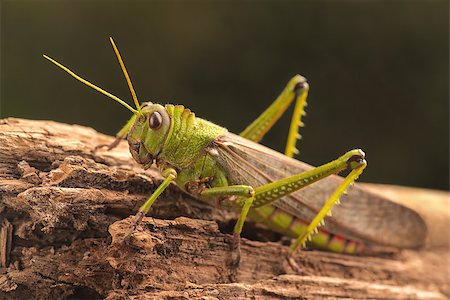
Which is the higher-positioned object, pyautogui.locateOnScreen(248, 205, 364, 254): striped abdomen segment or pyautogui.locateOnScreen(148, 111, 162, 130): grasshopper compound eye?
pyautogui.locateOnScreen(248, 205, 364, 254): striped abdomen segment

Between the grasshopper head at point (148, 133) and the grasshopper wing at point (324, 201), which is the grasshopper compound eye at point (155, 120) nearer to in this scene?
the grasshopper head at point (148, 133)

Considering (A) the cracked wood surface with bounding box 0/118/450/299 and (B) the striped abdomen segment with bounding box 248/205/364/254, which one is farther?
(B) the striped abdomen segment with bounding box 248/205/364/254

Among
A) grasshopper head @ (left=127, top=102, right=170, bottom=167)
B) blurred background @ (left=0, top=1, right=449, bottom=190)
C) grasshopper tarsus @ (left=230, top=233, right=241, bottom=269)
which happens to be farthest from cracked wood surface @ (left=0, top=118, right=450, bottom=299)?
blurred background @ (left=0, top=1, right=449, bottom=190)

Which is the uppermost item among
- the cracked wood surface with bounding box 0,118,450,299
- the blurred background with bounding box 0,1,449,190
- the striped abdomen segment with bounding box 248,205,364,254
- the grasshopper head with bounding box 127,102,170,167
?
the blurred background with bounding box 0,1,449,190

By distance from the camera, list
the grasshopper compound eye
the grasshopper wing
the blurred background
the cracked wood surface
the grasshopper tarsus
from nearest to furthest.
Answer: the cracked wood surface
the grasshopper compound eye
the grasshopper tarsus
the grasshopper wing
the blurred background

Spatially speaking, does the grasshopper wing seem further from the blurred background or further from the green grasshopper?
the blurred background

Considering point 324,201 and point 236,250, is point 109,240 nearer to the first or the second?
point 236,250

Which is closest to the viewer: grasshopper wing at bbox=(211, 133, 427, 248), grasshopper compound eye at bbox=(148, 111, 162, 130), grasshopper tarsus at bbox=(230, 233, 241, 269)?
grasshopper compound eye at bbox=(148, 111, 162, 130)

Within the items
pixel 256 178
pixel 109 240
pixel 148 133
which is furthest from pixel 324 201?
pixel 109 240
